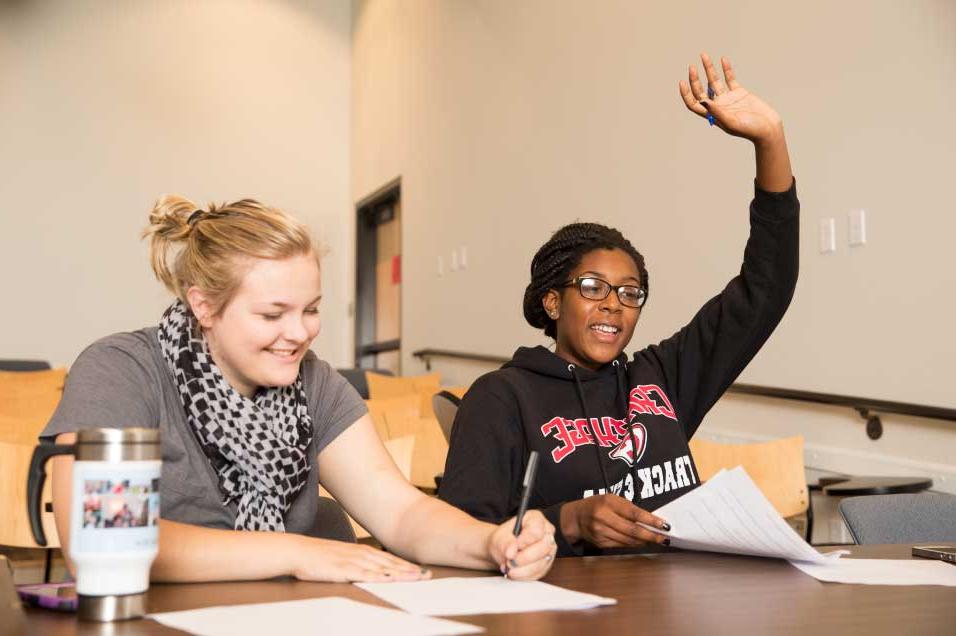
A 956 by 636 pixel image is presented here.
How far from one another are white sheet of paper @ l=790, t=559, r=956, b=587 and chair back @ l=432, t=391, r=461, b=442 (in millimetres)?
1615

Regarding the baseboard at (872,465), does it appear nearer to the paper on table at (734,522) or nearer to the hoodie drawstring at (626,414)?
the hoodie drawstring at (626,414)

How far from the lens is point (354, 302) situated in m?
9.41

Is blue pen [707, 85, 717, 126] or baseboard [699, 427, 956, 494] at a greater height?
blue pen [707, 85, 717, 126]

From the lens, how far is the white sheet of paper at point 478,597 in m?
1.03

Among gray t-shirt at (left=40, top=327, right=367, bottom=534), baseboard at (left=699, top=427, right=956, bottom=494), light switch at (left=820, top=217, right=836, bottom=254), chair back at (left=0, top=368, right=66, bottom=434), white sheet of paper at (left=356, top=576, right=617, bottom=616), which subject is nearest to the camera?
white sheet of paper at (left=356, top=576, right=617, bottom=616)

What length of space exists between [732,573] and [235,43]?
892cm

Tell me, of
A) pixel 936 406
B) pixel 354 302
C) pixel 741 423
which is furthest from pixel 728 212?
pixel 354 302

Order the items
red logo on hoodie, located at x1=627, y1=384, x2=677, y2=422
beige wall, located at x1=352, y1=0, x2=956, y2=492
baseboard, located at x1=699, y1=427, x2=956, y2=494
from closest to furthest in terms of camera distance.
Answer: red logo on hoodie, located at x1=627, y1=384, x2=677, y2=422
baseboard, located at x1=699, y1=427, x2=956, y2=494
beige wall, located at x1=352, y1=0, x2=956, y2=492

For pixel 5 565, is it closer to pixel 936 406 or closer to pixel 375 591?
pixel 375 591

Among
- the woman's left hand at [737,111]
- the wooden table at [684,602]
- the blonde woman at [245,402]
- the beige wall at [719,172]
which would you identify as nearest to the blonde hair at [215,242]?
Result: the blonde woman at [245,402]

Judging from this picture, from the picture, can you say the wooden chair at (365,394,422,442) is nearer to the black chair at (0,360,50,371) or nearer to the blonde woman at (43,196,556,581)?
the blonde woman at (43,196,556,581)

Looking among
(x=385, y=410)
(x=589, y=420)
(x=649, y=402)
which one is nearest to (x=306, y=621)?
(x=589, y=420)

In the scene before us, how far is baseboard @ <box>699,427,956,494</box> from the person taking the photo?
302 cm

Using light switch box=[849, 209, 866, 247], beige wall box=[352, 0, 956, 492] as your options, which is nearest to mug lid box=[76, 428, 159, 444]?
beige wall box=[352, 0, 956, 492]
